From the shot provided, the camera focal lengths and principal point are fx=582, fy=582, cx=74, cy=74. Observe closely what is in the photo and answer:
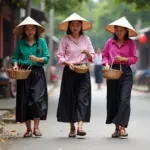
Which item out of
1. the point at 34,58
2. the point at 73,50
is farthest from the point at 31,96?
the point at 73,50

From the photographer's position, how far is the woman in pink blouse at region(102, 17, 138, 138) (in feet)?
30.6

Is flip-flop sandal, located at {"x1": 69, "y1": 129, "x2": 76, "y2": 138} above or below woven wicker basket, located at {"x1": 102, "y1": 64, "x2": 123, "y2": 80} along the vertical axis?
below

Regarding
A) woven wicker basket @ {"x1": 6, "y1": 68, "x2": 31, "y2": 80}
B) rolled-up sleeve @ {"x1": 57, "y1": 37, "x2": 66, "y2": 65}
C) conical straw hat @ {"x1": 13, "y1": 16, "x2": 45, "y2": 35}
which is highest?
conical straw hat @ {"x1": 13, "y1": 16, "x2": 45, "y2": 35}

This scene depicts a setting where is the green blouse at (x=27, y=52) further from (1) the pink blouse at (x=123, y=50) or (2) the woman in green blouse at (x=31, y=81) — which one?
(1) the pink blouse at (x=123, y=50)

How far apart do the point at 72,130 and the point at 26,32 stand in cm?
175

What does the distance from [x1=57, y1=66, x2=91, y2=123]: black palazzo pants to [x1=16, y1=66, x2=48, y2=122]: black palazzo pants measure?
0.33 meters

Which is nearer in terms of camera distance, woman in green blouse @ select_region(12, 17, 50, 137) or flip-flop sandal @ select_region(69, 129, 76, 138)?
woman in green blouse @ select_region(12, 17, 50, 137)

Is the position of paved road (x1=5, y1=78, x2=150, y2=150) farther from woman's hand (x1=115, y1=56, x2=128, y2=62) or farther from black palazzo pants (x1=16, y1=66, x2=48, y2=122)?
woman's hand (x1=115, y1=56, x2=128, y2=62)

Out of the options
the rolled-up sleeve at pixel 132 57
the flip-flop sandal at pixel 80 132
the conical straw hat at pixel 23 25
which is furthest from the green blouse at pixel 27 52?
the rolled-up sleeve at pixel 132 57

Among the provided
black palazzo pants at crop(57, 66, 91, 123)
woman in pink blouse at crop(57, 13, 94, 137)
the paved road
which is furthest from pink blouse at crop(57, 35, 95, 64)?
the paved road

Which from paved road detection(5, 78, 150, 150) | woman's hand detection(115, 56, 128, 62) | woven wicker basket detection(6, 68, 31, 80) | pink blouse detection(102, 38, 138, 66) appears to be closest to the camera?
paved road detection(5, 78, 150, 150)

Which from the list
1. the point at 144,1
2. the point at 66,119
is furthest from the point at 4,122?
the point at 144,1

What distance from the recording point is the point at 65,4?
876 inches

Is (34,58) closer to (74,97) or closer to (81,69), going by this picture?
(81,69)
